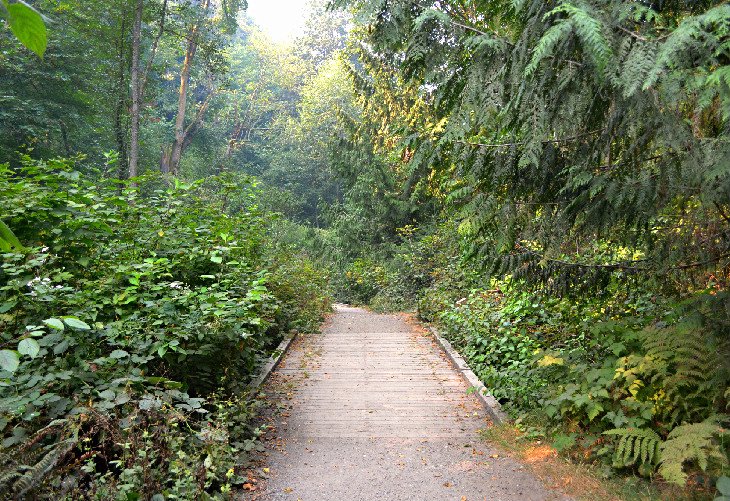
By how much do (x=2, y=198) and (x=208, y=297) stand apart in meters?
2.04

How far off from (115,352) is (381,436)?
278 cm

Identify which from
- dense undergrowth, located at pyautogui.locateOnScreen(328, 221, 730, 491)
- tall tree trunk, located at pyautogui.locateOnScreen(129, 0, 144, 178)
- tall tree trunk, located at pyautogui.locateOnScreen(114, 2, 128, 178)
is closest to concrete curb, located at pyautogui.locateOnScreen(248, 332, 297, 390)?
dense undergrowth, located at pyautogui.locateOnScreen(328, 221, 730, 491)

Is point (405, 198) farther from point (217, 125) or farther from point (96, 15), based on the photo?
point (217, 125)

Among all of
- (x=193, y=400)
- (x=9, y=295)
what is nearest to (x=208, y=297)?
(x=193, y=400)

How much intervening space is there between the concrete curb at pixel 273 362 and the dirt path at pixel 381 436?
15cm

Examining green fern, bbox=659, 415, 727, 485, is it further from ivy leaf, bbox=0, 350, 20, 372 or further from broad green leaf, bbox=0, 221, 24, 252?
broad green leaf, bbox=0, 221, 24, 252

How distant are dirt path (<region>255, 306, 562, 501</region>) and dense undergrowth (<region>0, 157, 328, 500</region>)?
0.57 metres

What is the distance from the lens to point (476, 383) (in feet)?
23.0

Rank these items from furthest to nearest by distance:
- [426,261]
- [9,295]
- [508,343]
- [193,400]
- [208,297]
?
[426,261] < [508,343] < [208,297] < [9,295] < [193,400]

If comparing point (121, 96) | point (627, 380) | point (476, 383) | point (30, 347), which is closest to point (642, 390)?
point (627, 380)

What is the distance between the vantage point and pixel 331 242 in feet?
79.4

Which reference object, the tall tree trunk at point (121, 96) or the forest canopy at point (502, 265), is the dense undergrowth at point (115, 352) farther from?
the tall tree trunk at point (121, 96)

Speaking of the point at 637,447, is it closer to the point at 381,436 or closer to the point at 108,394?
the point at 381,436

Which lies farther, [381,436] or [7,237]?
[381,436]
